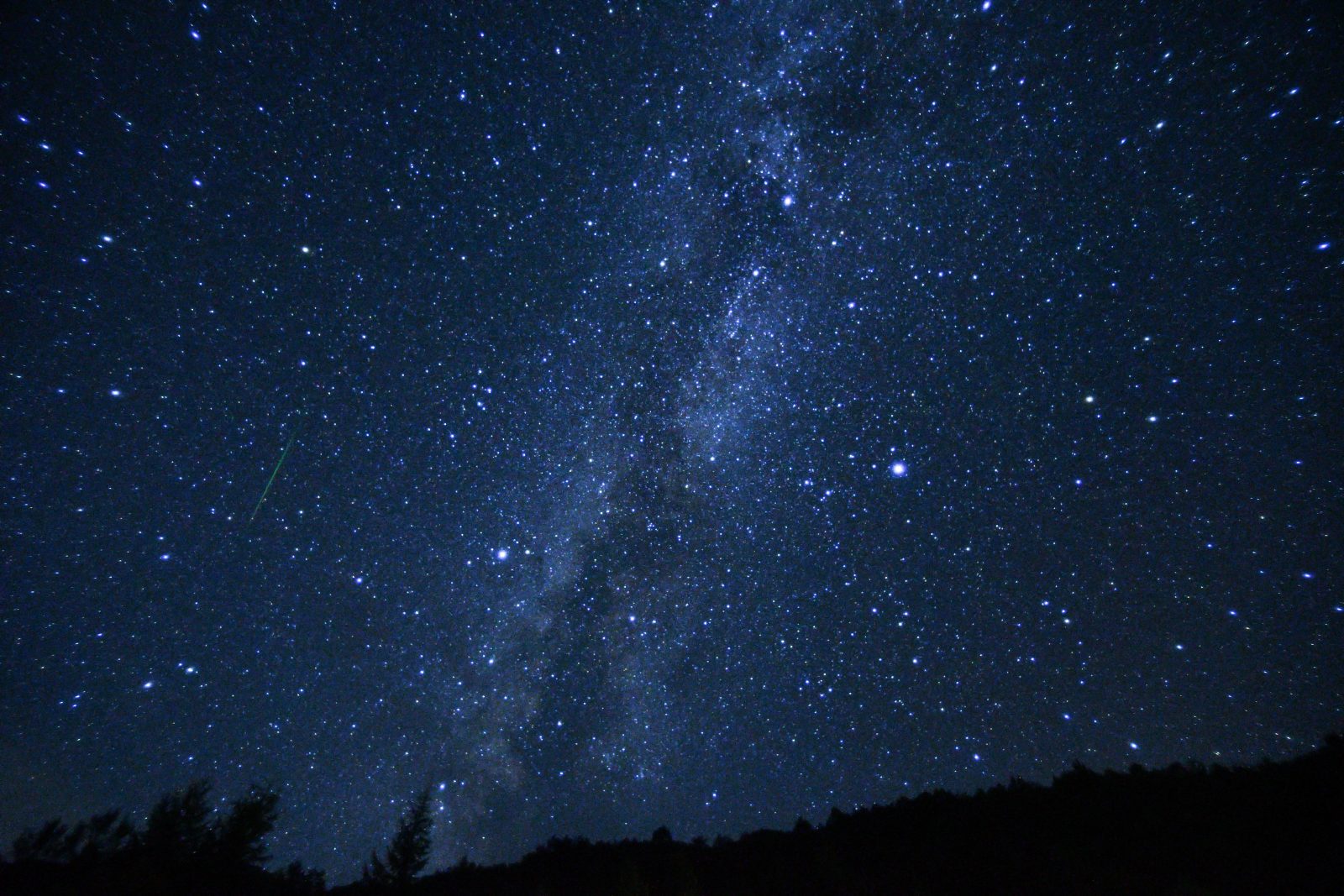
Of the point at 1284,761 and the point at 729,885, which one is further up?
the point at 1284,761

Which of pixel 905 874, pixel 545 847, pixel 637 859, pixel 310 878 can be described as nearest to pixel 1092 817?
pixel 905 874

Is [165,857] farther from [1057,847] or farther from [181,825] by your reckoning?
[1057,847]

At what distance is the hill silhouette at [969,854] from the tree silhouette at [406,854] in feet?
1.99

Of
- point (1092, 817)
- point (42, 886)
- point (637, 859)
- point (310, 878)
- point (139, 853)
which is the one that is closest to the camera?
point (1092, 817)

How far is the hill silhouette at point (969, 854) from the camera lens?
561 cm

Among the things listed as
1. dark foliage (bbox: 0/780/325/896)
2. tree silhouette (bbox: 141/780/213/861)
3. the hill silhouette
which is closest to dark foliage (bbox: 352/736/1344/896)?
the hill silhouette

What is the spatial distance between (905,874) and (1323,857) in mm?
4455

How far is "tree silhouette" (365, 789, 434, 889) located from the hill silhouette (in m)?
0.61

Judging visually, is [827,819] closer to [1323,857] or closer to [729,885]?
[729,885]

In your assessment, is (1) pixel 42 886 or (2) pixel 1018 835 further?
(1) pixel 42 886

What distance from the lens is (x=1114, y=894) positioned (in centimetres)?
546

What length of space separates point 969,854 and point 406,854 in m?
16.5

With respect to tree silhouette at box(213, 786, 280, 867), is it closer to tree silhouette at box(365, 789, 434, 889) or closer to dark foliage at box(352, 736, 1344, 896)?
tree silhouette at box(365, 789, 434, 889)

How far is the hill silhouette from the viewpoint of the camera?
561 cm
